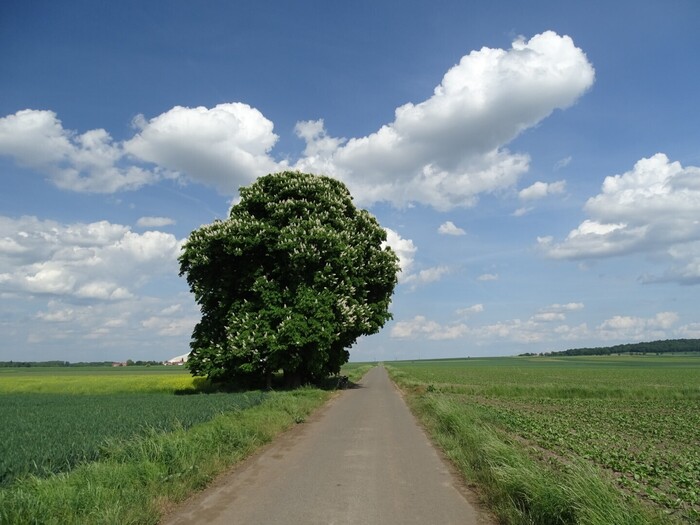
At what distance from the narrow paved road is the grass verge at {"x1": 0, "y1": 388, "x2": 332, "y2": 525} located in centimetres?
45

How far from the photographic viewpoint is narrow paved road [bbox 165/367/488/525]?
7.38 meters

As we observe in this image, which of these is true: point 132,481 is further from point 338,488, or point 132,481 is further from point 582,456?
point 582,456

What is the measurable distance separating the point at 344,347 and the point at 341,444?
75.8ft

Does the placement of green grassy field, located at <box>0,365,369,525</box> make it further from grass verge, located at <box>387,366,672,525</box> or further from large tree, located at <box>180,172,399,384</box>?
large tree, located at <box>180,172,399,384</box>

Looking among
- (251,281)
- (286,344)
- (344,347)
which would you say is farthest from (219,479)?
(344,347)

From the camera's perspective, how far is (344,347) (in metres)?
37.0

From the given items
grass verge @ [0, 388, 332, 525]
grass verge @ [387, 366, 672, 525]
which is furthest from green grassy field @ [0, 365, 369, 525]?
grass verge @ [387, 366, 672, 525]

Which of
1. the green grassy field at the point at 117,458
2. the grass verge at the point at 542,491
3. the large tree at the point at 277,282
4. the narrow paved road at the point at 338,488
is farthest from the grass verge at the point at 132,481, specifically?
the large tree at the point at 277,282

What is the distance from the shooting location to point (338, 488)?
29.5 feet

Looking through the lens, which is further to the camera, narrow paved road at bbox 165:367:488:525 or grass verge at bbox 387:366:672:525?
narrow paved road at bbox 165:367:488:525

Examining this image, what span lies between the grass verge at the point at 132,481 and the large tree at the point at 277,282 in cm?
1539

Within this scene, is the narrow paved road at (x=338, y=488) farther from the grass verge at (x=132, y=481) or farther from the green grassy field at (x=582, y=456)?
the green grassy field at (x=582, y=456)

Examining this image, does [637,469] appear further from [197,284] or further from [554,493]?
[197,284]

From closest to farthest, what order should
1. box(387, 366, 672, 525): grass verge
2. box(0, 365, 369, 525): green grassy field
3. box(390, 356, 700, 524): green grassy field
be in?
box(387, 366, 672, 525): grass verge → box(0, 365, 369, 525): green grassy field → box(390, 356, 700, 524): green grassy field
